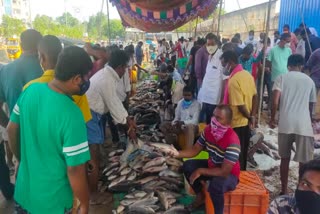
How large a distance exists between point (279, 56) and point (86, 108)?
5706 millimetres

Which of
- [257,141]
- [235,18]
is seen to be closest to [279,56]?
[257,141]

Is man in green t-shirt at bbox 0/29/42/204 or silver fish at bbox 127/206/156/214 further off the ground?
man in green t-shirt at bbox 0/29/42/204

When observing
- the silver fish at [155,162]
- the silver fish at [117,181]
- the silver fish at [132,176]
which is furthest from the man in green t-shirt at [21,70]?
the silver fish at [155,162]

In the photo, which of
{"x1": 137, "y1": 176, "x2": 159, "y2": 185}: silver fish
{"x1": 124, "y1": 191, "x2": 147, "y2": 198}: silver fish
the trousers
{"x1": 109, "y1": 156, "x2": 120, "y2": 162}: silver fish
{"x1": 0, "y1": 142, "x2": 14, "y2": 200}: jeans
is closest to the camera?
{"x1": 124, "y1": 191, "x2": 147, "y2": 198}: silver fish

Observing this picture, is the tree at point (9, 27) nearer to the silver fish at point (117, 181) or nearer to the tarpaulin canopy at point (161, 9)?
the tarpaulin canopy at point (161, 9)

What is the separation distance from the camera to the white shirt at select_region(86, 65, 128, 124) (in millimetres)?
3779

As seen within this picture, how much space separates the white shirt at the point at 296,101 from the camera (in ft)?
12.5

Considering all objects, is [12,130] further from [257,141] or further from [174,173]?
[257,141]

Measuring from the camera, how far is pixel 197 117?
5.26 meters

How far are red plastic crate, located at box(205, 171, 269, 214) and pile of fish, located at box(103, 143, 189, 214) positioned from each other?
0.56m

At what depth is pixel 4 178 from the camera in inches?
153

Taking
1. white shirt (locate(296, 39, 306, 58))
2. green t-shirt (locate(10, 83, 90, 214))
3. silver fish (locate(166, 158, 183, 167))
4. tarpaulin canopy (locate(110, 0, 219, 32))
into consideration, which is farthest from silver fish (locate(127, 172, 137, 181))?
white shirt (locate(296, 39, 306, 58))

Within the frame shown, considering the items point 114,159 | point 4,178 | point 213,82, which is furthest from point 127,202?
point 213,82

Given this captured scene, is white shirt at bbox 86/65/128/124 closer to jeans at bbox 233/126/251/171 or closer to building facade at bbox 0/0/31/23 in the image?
jeans at bbox 233/126/251/171
